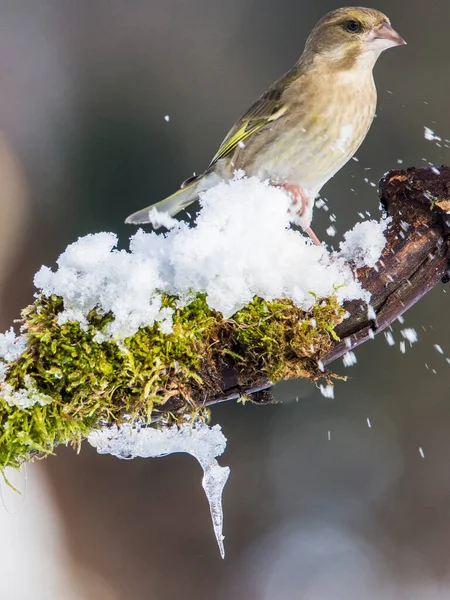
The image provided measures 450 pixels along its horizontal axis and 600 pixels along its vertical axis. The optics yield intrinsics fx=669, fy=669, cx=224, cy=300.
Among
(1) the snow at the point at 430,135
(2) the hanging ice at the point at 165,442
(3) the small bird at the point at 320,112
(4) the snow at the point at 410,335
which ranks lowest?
(2) the hanging ice at the point at 165,442

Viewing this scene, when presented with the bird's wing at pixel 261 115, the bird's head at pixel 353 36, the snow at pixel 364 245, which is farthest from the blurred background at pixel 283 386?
the snow at pixel 364 245

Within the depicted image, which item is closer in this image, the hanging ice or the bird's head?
the hanging ice

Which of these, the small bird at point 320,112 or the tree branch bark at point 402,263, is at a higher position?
the small bird at point 320,112

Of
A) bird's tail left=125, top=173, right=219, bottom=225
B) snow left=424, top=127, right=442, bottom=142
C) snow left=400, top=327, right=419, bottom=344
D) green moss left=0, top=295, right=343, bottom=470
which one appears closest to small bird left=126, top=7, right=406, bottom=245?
bird's tail left=125, top=173, right=219, bottom=225

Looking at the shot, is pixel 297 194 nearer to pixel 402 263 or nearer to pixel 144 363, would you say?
pixel 402 263

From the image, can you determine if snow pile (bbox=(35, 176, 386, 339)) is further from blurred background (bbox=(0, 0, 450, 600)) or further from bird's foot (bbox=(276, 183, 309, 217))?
blurred background (bbox=(0, 0, 450, 600))

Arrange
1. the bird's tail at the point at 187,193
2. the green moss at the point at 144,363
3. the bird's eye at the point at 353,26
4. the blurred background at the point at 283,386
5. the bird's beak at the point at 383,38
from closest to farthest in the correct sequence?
the green moss at the point at 144,363, the bird's beak at the point at 383,38, the bird's eye at the point at 353,26, the bird's tail at the point at 187,193, the blurred background at the point at 283,386

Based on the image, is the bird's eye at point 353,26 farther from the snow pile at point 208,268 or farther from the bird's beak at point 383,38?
the snow pile at point 208,268
